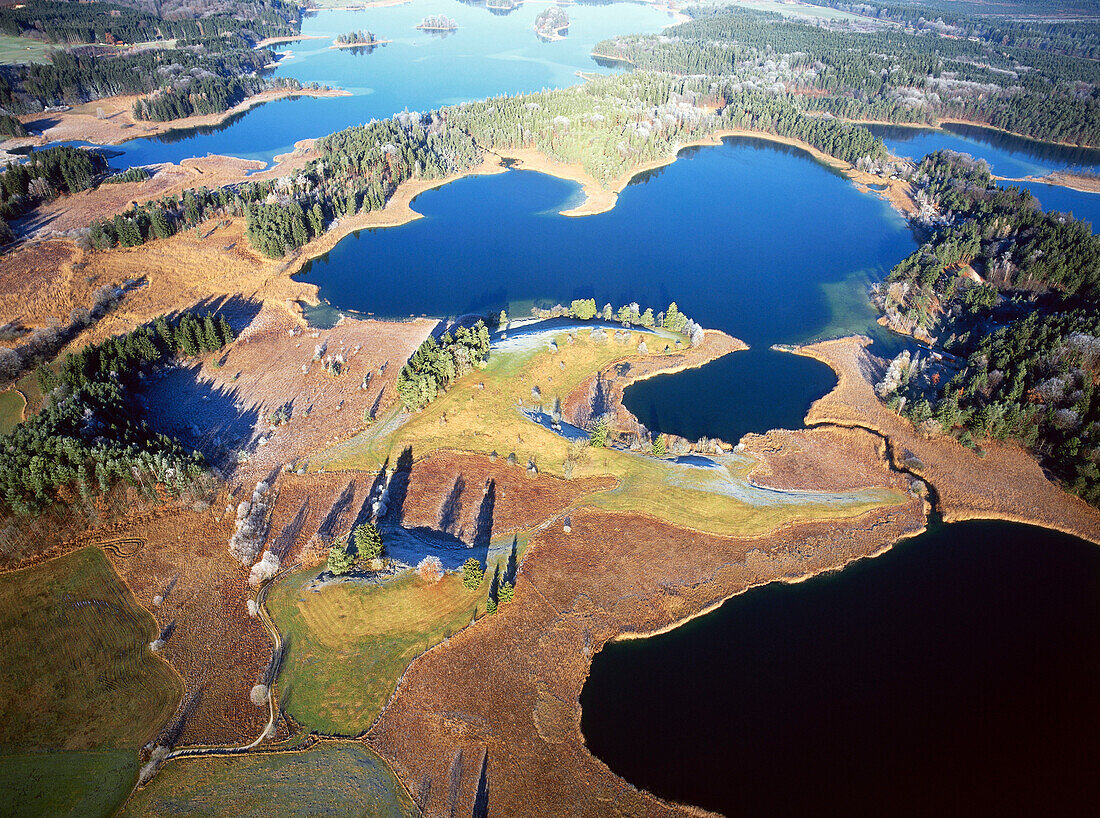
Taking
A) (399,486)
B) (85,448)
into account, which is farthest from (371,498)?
(85,448)

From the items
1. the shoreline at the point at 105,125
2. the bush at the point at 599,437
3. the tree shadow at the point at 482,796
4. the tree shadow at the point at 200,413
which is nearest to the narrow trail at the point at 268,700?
the tree shadow at the point at 482,796

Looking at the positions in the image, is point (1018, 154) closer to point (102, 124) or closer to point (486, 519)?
point (486, 519)

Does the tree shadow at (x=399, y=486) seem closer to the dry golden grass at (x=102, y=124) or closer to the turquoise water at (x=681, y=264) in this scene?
the turquoise water at (x=681, y=264)

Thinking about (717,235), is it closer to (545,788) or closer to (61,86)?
(545,788)

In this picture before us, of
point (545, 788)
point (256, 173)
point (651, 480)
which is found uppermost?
point (256, 173)

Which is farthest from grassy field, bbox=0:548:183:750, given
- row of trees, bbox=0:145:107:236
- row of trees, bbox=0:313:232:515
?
row of trees, bbox=0:145:107:236

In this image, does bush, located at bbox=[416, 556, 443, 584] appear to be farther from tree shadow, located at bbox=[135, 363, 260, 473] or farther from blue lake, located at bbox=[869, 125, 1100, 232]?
blue lake, located at bbox=[869, 125, 1100, 232]

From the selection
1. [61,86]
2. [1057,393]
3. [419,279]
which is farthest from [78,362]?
[61,86]
